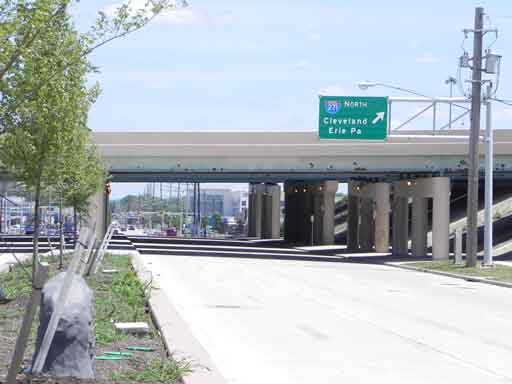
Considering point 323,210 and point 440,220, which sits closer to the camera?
point 440,220

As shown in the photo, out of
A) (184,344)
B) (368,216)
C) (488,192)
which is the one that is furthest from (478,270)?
(368,216)

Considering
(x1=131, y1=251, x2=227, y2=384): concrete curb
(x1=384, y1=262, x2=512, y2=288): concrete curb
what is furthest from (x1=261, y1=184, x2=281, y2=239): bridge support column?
(x1=131, y1=251, x2=227, y2=384): concrete curb

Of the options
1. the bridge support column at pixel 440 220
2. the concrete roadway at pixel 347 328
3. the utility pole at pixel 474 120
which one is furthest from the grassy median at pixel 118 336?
the bridge support column at pixel 440 220

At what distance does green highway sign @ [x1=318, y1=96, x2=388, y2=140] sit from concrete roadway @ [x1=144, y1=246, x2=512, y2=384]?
1340 cm

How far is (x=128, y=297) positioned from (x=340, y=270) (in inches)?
891

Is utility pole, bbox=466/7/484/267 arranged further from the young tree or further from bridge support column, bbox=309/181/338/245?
bridge support column, bbox=309/181/338/245

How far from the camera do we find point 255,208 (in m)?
106

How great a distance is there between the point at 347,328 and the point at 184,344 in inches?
191

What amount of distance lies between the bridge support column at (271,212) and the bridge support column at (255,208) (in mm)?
1354

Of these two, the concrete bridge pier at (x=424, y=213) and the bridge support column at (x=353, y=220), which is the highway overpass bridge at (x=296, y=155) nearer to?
the concrete bridge pier at (x=424, y=213)

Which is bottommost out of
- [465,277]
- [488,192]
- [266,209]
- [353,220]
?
[465,277]

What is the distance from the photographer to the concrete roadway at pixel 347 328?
12344 millimetres

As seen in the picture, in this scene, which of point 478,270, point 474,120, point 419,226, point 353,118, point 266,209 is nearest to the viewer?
point 478,270

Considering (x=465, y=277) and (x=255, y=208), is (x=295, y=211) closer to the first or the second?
(x=255, y=208)
